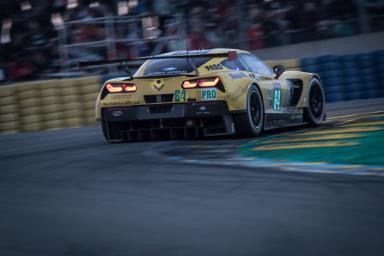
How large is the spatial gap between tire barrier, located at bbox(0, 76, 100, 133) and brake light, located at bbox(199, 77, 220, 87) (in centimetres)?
560

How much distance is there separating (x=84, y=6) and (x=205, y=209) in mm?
12777

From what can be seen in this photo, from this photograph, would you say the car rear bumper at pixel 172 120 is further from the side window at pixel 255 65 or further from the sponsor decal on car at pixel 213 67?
the side window at pixel 255 65

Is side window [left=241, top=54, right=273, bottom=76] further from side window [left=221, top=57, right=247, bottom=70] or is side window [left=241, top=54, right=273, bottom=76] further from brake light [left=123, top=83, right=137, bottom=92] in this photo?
brake light [left=123, top=83, right=137, bottom=92]

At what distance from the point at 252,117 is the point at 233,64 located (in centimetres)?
70

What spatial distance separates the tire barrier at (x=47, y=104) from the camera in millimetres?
13750

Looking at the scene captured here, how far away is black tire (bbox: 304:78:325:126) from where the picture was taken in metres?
10.8

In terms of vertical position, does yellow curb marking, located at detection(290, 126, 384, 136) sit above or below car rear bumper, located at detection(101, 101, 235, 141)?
below

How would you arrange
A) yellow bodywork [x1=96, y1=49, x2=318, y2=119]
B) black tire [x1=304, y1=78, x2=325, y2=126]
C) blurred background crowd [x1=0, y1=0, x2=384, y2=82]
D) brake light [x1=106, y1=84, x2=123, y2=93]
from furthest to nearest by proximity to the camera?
1. blurred background crowd [x1=0, y1=0, x2=384, y2=82]
2. black tire [x1=304, y1=78, x2=325, y2=126]
3. brake light [x1=106, y1=84, x2=123, y2=93]
4. yellow bodywork [x1=96, y1=49, x2=318, y2=119]

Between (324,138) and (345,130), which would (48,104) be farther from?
(324,138)

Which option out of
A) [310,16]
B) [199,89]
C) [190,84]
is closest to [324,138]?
[199,89]

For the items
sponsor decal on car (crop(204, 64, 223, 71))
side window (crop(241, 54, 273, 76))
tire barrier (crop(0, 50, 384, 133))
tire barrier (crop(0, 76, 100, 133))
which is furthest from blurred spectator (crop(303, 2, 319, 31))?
sponsor decal on car (crop(204, 64, 223, 71))

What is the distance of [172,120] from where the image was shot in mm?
8938

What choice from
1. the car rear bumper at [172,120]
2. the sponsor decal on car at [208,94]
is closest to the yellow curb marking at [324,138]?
the car rear bumper at [172,120]

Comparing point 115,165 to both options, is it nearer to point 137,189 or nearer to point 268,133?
point 137,189
